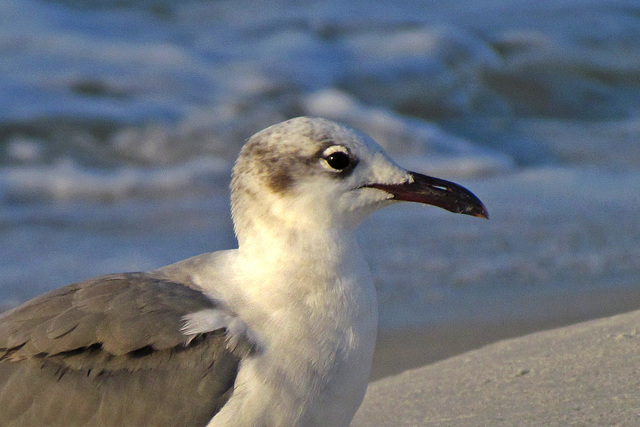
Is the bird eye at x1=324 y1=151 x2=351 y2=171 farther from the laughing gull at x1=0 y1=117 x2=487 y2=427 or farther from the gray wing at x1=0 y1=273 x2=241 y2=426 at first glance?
the gray wing at x1=0 y1=273 x2=241 y2=426

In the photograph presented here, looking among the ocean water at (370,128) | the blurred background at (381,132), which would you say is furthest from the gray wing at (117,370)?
the ocean water at (370,128)

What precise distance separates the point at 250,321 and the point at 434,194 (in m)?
0.72

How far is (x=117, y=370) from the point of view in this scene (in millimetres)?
2889

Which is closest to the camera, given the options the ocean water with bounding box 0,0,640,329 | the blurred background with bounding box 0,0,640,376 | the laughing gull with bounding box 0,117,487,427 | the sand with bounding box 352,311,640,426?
the laughing gull with bounding box 0,117,487,427

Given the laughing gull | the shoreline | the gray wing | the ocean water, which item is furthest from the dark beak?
the ocean water

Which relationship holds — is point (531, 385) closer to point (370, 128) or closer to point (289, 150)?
point (289, 150)

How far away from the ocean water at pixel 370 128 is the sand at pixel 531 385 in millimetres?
1208

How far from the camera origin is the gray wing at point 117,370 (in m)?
2.86

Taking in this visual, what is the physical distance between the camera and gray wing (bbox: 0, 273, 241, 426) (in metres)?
2.86

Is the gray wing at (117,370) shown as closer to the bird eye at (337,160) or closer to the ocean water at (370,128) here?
the bird eye at (337,160)

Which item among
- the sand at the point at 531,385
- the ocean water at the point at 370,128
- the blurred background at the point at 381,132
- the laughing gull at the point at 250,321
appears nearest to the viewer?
the laughing gull at the point at 250,321

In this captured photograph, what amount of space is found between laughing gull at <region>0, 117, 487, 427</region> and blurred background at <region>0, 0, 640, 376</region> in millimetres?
1789

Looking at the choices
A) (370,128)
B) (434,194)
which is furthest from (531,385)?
(370,128)

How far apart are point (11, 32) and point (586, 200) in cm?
739
